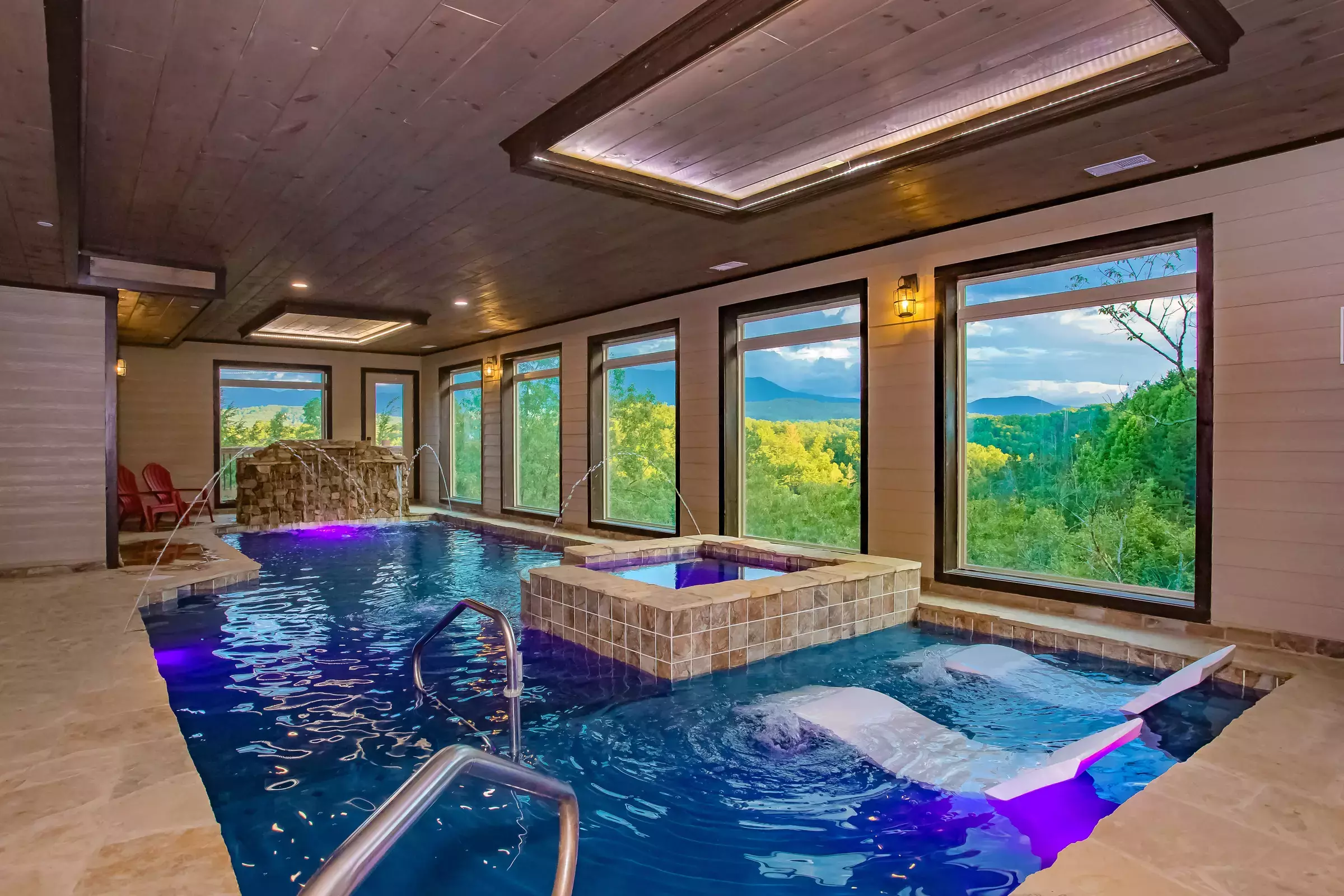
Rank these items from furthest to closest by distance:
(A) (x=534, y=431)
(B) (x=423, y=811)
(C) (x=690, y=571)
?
(A) (x=534, y=431), (C) (x=690, y=571), (B) (x=423, y=811)

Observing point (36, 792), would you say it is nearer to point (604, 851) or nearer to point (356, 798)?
point (356, 798)

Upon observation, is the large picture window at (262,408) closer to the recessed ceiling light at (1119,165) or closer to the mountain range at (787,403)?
the mountain range at (787,403)

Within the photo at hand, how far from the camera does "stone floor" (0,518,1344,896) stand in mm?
1897

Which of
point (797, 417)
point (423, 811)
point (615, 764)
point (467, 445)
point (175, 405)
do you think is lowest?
point (615, 764)

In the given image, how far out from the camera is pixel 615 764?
9.53ft

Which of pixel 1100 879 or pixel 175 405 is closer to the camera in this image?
pixel 1100 879

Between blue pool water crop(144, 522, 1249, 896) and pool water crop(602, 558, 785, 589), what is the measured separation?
1.25 m

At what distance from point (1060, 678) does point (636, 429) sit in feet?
18.7

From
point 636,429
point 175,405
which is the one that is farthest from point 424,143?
point 175,405

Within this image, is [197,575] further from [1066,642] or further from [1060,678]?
[1066,642]

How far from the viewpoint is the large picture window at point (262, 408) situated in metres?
11.7

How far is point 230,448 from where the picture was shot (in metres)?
11.9

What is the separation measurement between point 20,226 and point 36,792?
4003mm

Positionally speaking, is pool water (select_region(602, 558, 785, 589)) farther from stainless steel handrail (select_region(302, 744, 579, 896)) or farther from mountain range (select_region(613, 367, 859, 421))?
stainless steel handrail (select_region(302, 744, 579, 896))
